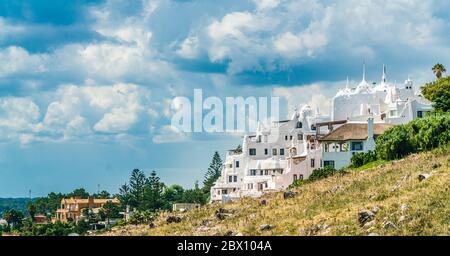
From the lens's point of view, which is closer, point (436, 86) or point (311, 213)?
point (311, 213)

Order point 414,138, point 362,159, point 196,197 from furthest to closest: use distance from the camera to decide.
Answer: point 196,197 → point 362,159 → point 414,138

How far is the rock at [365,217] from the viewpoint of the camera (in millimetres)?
30958

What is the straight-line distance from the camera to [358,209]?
1326 inches

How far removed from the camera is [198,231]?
39812 mm

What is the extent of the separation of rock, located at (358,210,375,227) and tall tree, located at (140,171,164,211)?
250ft

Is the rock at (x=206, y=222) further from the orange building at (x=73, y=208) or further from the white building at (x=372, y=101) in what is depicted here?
the orange building at (x=73, y=208)

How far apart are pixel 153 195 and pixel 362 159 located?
51423mm

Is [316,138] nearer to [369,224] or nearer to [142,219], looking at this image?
[142,219]

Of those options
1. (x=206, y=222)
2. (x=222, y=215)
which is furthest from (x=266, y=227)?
(x=222, y=215)

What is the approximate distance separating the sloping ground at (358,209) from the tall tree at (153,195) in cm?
5645

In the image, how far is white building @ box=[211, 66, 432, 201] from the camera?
67000 millimetres
